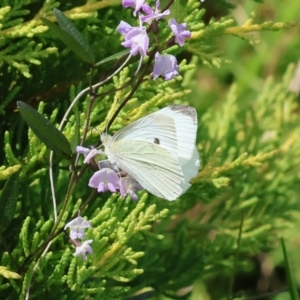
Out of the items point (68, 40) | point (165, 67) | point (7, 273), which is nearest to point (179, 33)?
point (165, 67)

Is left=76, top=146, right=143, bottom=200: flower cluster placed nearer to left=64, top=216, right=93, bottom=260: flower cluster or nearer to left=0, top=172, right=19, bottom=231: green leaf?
left=64, top=216, right=93, bottom=260: flower cluster

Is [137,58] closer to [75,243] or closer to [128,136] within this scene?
[128,136]

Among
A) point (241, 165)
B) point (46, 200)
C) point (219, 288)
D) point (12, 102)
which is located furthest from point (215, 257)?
point (219, 288)

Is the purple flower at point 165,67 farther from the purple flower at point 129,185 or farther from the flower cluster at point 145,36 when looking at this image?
the purple flower at point 129,185

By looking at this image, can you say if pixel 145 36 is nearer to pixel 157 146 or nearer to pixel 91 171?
pixel 157 146

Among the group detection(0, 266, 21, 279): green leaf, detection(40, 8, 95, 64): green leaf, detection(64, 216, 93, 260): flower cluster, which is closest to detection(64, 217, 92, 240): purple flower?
detection(64, 216, 93, 260): flower cluster
